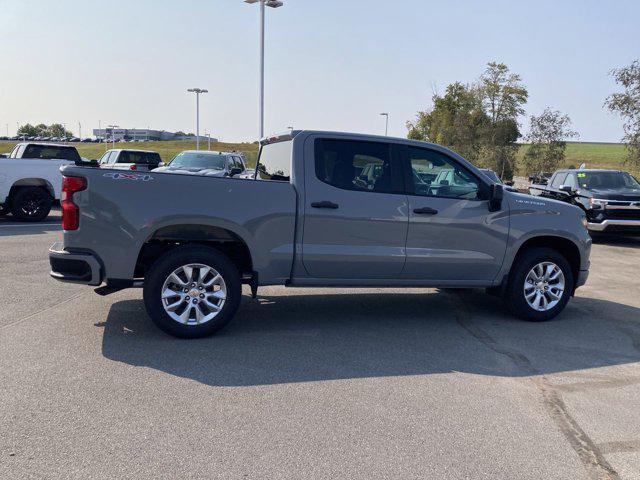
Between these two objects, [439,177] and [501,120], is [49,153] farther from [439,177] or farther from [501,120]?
[501,120]

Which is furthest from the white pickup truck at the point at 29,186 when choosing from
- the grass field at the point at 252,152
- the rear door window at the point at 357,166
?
the grass field at the point at 252,152

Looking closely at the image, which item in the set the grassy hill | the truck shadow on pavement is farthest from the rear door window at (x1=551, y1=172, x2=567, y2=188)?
the grassy hill

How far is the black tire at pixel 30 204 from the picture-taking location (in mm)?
15000

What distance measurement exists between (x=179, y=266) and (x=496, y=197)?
341 cm

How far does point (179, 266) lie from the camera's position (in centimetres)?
562

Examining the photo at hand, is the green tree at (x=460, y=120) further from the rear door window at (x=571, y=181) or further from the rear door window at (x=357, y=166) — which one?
the rear door window at (x=357, y=166)

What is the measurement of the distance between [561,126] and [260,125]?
65.0 ft

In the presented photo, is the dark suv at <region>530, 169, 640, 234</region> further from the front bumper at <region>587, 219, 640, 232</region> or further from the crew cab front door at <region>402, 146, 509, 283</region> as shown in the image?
the crew cab front door at <region>402, 146, 509, 283</region>

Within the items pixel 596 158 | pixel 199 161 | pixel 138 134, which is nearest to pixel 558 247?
pixel 199 161

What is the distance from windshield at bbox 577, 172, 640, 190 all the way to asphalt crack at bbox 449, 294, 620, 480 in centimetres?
1052

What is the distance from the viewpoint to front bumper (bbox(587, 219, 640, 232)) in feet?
46.4

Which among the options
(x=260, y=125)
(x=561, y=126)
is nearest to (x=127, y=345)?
(x=260, y=125)

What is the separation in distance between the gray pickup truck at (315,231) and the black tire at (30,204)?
34.1 ft

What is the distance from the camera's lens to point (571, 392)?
4711mm
